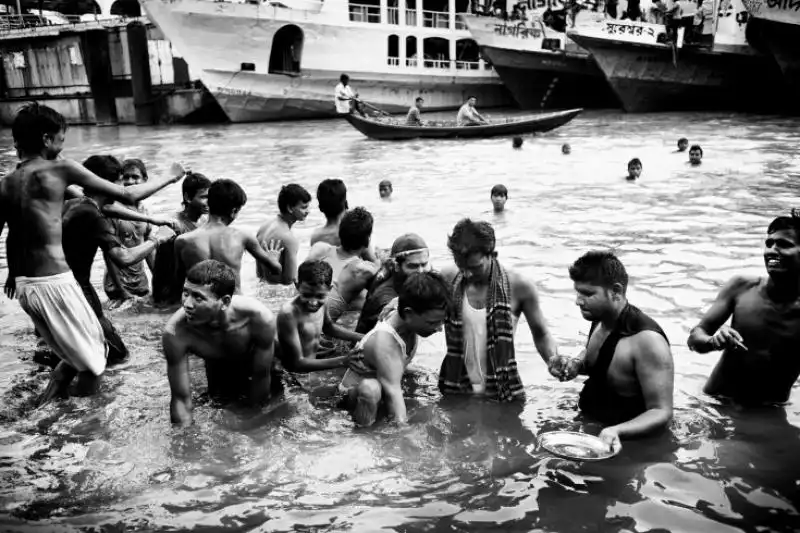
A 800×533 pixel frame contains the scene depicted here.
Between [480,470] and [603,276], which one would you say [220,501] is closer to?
[480,470]

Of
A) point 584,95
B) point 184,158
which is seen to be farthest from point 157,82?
point 584,95

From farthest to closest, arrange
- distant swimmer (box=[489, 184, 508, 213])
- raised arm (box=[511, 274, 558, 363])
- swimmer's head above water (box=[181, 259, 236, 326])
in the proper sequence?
distant swimmer (box=[489, 184, 508, 213]), raised arm (box=[511, 274, 558, 363]), swimmer's head above water (box=[181, 259, 236, 326])

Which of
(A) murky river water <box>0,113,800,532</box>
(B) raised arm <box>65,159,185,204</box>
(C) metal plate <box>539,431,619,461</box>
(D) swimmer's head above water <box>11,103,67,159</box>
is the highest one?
(D) swimmer's head above water <box>11,103,67,159</box>

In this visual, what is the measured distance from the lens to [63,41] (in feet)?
103

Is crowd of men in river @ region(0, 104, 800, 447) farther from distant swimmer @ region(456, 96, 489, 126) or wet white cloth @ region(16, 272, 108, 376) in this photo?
distant swimmer @ region(456, 96, 489, 126)

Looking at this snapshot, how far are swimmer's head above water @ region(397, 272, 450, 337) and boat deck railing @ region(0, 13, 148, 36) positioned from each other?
3087cm

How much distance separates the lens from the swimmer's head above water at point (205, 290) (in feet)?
12.8

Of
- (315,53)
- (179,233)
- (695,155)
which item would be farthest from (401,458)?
(315,53)

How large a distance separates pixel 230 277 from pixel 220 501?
1.19m

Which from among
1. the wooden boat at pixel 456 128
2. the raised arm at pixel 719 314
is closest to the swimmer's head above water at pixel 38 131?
the raised arm at pixel 719 314

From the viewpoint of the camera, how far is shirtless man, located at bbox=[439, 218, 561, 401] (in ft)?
14.0

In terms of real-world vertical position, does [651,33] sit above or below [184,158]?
above

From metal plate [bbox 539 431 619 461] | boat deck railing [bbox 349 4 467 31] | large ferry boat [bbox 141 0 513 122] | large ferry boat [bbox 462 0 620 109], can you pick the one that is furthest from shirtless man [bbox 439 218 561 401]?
boat deck railing [bbox 349 4 467 31]

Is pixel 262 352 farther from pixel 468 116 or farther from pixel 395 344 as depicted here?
pixel 468 116
